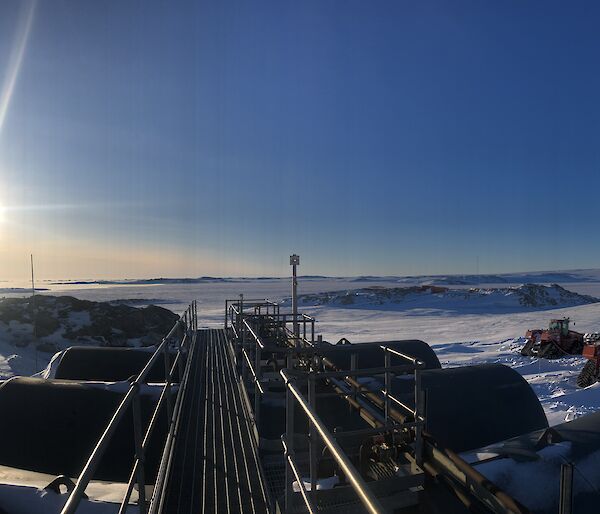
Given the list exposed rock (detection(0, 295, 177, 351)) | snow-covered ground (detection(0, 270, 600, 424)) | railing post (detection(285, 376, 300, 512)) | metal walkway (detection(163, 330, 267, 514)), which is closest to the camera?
railing post (detection(285, 376, 300, 512))

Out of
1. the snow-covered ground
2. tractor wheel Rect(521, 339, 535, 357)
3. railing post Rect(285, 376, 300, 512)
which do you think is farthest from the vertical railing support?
tractor wheel Rect(521, 339, 535, 357)

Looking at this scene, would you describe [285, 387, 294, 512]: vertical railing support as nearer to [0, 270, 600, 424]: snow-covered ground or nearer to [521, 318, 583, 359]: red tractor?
[0, 270, 600, 424]: snow-covered ground

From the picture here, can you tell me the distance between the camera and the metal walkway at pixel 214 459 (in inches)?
169

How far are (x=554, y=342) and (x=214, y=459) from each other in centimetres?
2052

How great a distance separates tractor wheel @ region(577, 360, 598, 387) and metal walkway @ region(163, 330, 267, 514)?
42.9 feet

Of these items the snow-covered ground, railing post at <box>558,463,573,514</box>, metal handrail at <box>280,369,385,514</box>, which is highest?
metal handrail at <box>280,369,385,514</box>

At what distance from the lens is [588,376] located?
14719 mm

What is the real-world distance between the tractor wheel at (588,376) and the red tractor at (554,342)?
5.45 m

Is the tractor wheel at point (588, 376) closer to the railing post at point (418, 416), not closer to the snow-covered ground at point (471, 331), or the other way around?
the snow-covered ground at point (471, 331)

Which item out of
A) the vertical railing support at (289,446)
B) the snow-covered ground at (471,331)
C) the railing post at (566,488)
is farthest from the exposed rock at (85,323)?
the railing post at (566,488)

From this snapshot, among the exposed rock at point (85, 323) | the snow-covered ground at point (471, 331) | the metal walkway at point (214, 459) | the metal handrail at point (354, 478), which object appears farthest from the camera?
the exposed rock at point (85, 323)

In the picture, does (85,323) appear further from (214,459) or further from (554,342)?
(554,342)

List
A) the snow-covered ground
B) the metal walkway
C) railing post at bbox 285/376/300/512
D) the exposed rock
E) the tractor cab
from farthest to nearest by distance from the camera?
the exposed rock, the tractor cab, the snow-covered ground, the metal walkway, railing post at bbox 285/376/300/512

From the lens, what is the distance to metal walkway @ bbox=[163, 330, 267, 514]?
4293 millimetres
